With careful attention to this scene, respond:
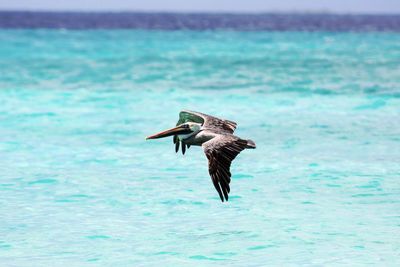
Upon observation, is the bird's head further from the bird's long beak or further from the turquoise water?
the turquoise water

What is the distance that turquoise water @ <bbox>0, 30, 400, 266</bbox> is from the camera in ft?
29.1

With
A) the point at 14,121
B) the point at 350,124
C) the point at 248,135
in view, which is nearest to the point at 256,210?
the point at 248,135

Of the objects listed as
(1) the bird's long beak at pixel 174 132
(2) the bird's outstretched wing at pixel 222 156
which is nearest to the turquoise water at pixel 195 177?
(2) the bird's outstretched wing at pixel 222 156

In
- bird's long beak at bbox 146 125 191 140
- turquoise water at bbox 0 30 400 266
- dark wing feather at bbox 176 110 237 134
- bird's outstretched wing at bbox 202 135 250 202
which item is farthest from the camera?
dark wing feather at bbox 176 110 237 134

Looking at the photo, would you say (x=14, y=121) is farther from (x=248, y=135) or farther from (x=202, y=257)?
(x=202, y=257)

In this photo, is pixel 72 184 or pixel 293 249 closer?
pixel 293 249

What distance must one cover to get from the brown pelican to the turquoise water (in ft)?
3.12

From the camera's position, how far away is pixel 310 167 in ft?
42.0

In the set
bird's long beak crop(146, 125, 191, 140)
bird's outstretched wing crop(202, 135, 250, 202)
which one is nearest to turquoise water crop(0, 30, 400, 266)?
bird's outstretched wing crop(202, 135, 250, 202)

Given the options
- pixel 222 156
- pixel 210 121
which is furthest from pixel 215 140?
pixel 210 121

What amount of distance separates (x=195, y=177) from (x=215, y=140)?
3866 mm

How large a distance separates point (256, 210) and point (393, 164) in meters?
3.42

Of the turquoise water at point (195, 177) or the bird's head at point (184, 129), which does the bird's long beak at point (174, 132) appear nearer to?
the bird's head at point (184, 129)

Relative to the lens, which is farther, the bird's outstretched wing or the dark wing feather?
the dark wing feather
